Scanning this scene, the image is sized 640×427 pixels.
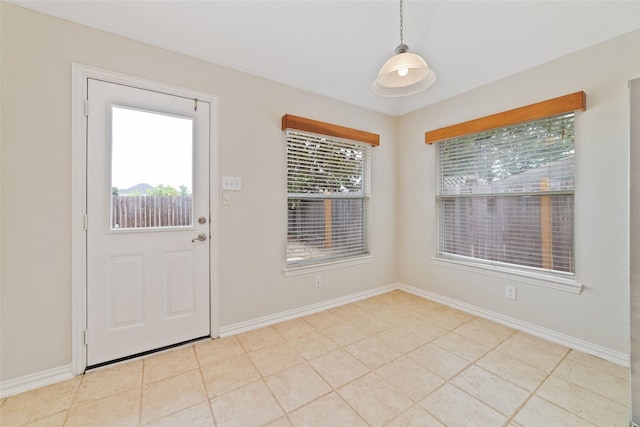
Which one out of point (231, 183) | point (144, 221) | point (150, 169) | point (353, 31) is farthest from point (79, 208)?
point (353, 31)

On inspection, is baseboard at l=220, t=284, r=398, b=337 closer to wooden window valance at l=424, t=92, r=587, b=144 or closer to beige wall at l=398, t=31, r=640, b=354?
beige wall at l=398, t=31, r=640, b=354

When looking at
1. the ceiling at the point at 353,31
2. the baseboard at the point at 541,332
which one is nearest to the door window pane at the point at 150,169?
the ceiling at the point at 353,31

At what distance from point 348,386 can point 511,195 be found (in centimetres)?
228

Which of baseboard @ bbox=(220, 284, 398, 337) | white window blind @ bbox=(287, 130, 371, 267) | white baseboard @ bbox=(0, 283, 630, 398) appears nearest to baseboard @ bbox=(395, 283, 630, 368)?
white baseboard @ bbox=(0, 283, 630, 398)

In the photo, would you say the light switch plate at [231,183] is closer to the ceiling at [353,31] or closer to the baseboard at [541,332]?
the ceiling at [353,31]

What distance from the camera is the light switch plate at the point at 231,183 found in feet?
7.65

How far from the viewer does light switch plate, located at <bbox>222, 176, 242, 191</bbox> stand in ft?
7.65

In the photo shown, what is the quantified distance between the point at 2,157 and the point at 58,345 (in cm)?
126

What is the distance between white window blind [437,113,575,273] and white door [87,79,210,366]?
8.71 ft

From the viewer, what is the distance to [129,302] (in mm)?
1971

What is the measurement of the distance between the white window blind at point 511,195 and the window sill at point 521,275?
8 centimetres


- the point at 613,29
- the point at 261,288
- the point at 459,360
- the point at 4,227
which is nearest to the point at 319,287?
the point at 261,288

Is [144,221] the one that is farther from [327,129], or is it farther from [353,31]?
[353,31]

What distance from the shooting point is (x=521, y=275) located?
2447mm
